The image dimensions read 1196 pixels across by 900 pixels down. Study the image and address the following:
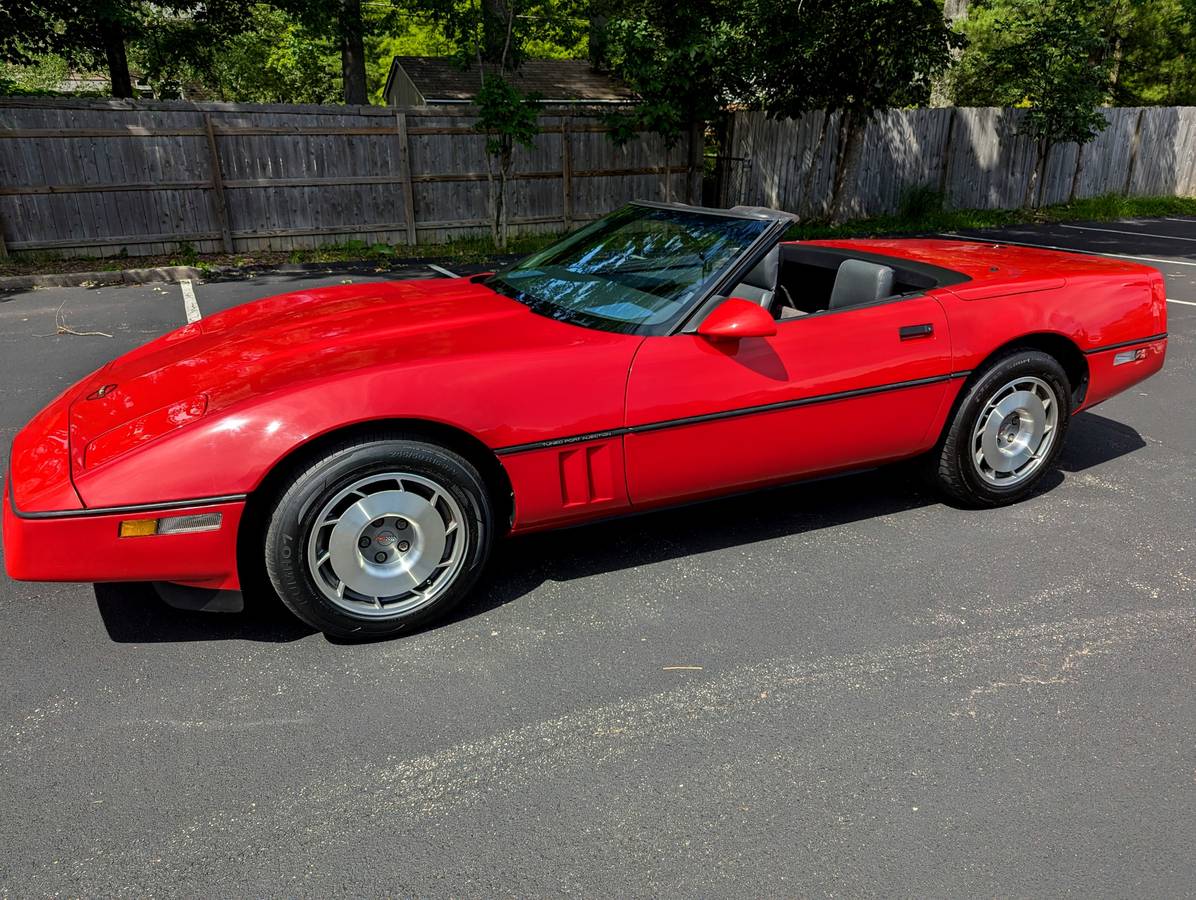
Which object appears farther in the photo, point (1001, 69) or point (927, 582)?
point (1001, 69)

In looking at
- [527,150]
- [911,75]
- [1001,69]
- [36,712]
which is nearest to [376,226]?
[527,150]

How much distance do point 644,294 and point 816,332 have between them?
71 cm

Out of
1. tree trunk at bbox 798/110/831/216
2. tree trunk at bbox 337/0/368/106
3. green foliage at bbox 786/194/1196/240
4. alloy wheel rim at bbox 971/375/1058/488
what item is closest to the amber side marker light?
alloy wheel rim at bbox 971/375/1058/488

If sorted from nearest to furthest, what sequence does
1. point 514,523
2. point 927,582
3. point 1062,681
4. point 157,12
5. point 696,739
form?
point 696,739
point 1062,681
point 514,523
point 927,582
point 157,12

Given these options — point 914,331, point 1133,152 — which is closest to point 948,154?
point 1133,152

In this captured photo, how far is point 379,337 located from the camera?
3264mm

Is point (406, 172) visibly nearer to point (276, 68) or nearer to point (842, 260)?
point (842, 260)

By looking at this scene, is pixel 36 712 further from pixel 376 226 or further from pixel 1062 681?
pixel 376 226

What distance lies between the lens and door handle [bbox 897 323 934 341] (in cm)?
361

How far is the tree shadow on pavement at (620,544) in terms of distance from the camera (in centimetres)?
309

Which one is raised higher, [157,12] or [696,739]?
[157,12]

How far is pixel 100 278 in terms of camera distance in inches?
407

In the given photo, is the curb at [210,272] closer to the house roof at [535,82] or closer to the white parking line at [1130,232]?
the white parking line at [1130,232]

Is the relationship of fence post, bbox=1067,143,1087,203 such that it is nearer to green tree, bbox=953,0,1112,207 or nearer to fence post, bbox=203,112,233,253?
green tree, bbox=953,0,1112,207
